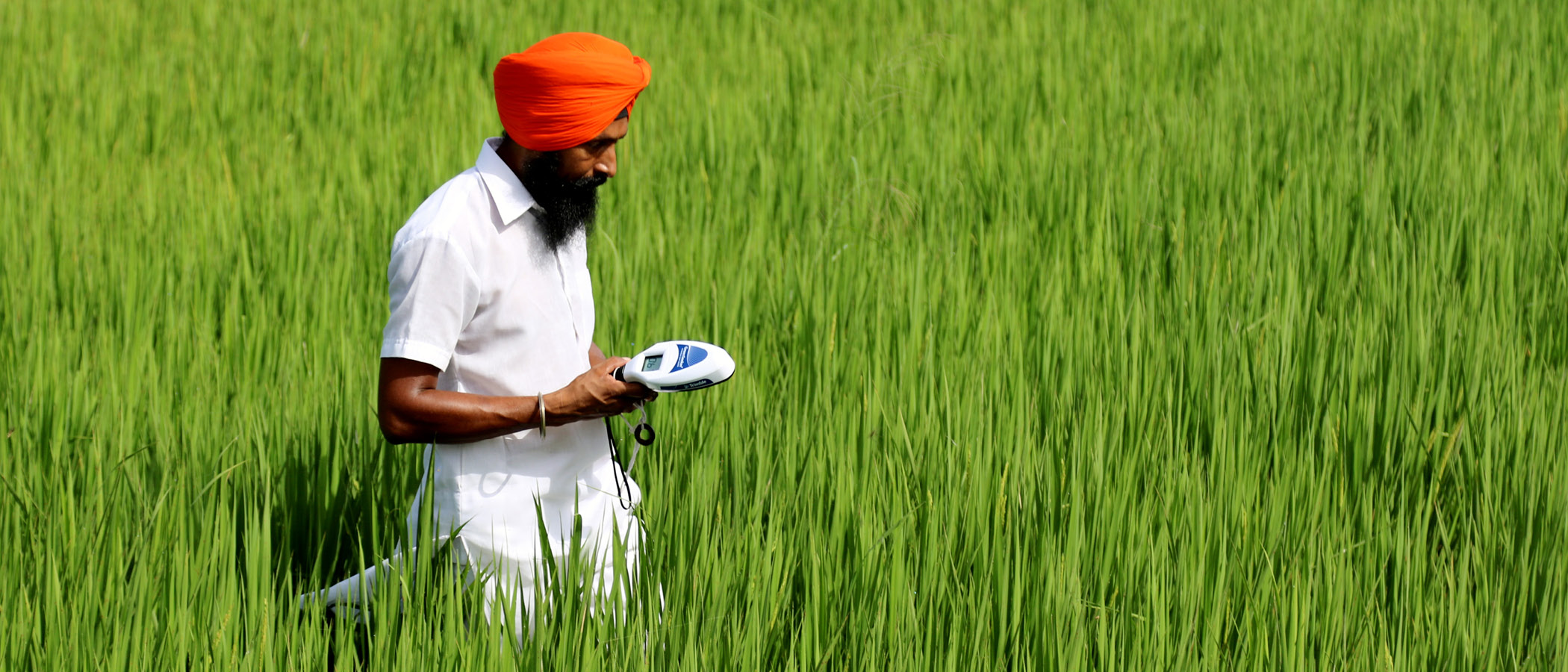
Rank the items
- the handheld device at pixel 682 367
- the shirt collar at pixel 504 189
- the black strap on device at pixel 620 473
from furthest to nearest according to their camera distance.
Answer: the black strap on device at pixel 620 473 → the shirt collar at pixel 504 189 → the handheld device at pixel 682 367

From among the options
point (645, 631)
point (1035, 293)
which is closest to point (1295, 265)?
point (1035, 293)

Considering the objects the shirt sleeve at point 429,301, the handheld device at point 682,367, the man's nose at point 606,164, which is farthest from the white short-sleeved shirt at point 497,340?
the handheld device at point 682,367

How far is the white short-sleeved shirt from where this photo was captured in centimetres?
165

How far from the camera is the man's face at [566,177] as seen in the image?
5.74ft

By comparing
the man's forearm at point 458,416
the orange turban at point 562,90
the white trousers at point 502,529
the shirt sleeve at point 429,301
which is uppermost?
the orange turban at point 562,90

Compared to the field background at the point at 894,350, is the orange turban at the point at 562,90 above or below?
above

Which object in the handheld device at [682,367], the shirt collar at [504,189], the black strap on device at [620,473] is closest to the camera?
the handheld device at [682,367]

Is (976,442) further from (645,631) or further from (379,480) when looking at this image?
(379,480)

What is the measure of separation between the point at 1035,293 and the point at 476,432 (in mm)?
1791

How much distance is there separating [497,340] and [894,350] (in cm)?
131

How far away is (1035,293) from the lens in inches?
123

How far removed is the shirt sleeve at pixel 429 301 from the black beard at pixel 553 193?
150 mm

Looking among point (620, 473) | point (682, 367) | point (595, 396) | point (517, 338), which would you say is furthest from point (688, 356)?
point (620, 473)

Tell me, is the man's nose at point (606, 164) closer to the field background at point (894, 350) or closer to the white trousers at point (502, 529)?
the white trousers at point (502, 529)
